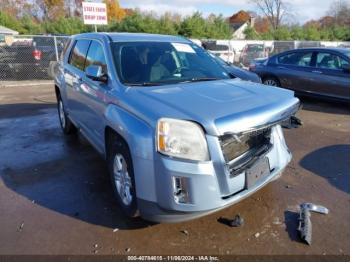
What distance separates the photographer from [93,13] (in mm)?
14148

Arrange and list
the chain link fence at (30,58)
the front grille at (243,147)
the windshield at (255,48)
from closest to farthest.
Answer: the front grille at (243,147)
the chain link fence at (30,58)
the windshield at (255,48)

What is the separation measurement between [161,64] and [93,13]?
1142 centimetres

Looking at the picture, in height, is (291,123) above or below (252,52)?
below

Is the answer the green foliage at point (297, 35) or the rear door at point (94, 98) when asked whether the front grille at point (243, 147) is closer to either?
the rear door at point (94, 98)

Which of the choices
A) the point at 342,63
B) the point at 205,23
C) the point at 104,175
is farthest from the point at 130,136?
the point at 205,23

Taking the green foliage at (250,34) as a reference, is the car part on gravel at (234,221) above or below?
below

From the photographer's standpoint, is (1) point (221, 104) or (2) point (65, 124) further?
(2) point (65, 124)

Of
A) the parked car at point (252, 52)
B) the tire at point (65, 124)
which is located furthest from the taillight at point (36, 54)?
the parked car at point (252, 52)

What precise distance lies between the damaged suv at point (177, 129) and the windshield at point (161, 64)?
0.5 inches

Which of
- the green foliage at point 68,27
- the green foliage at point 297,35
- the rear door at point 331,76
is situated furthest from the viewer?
the green foliage at point 297,35

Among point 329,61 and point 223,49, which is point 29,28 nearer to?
point 223,49

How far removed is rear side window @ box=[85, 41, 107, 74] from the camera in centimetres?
399

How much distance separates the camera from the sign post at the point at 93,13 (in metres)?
14.0

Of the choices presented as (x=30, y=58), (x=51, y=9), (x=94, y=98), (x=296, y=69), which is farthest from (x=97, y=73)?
(x=51, y=9)
